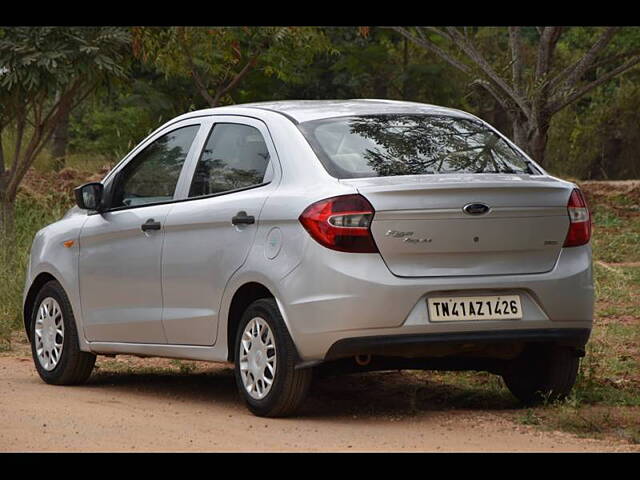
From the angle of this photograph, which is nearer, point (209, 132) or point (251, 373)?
point (251, 373)

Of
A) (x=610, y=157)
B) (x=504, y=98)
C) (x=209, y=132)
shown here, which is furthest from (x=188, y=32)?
(x=209, y=132)

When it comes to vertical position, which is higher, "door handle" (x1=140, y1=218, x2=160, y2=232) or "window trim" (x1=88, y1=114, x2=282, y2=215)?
"window trim" (x1=88, y1=114, x2=282, y2=215)

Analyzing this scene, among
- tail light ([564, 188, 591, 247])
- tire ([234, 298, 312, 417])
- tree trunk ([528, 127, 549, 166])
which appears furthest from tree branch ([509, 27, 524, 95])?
tire ([234, 298, 312, 417])

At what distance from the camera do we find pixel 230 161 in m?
8.77

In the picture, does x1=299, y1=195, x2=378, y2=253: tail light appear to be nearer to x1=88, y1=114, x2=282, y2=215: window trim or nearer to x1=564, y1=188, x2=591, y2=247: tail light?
x1=88, y1=114, x2=282, y2=215: window trim

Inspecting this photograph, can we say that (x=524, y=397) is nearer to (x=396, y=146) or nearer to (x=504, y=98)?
(x=396, y=146)

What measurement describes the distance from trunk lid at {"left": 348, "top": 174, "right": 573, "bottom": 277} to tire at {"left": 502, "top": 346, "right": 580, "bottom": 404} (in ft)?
2.55

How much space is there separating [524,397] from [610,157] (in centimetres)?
2170

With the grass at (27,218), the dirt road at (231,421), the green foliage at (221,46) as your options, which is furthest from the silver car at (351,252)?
the green foliage at (221,46)

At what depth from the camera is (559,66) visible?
33906mm

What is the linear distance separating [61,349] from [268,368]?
8.37 ft

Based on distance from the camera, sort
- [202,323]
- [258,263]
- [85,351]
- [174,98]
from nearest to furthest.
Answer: [258,263], [202,323], [85,351], [174,98]

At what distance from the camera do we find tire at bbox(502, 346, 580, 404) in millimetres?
8578
